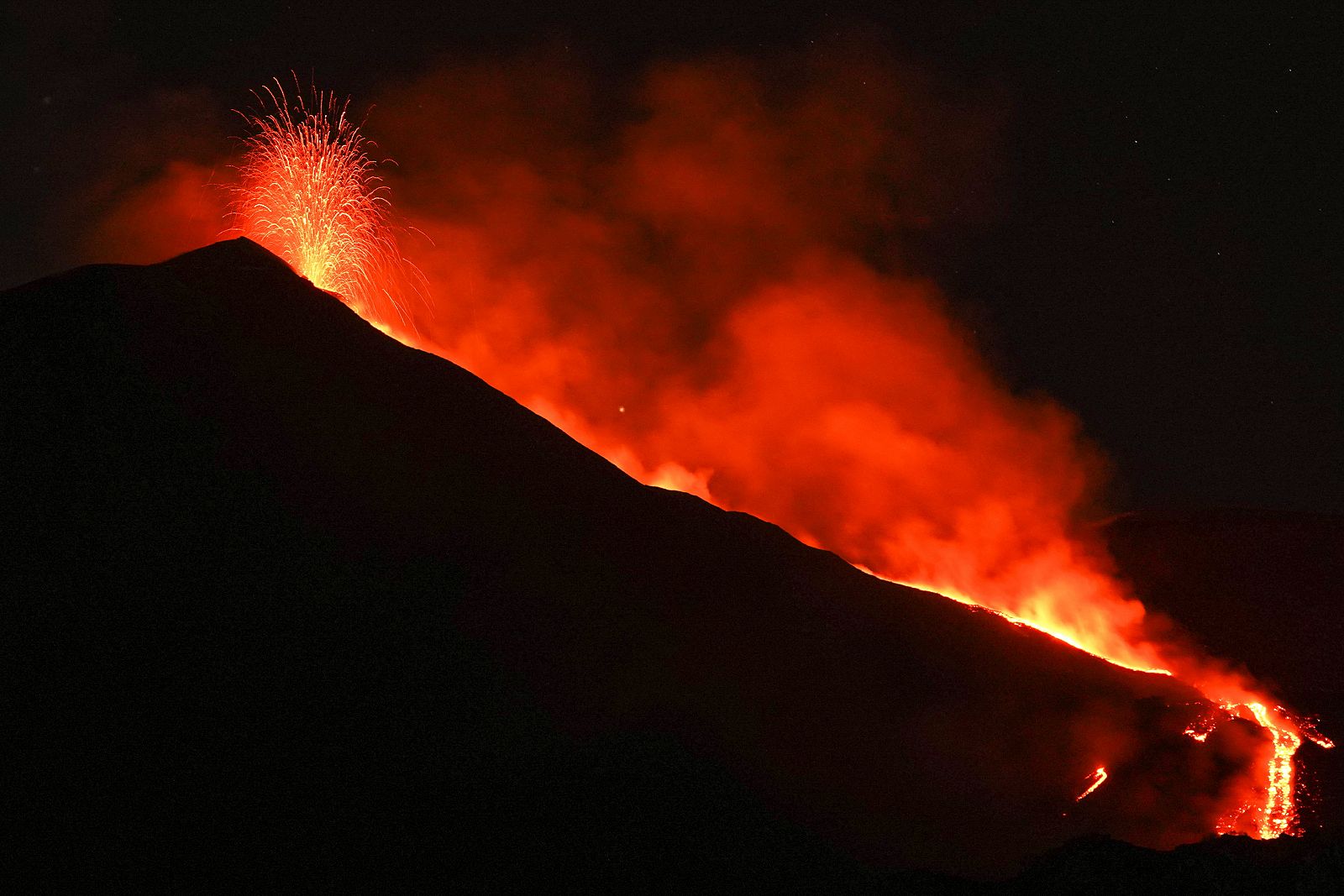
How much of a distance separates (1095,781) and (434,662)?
11398 mm

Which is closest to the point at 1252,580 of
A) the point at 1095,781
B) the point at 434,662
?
the point at 1095,781

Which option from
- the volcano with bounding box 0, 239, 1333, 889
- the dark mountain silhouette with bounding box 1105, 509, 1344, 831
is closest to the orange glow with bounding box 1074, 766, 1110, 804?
the volcano with bounding box 0, 239, 1333, 889

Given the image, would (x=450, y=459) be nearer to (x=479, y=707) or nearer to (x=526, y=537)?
(x=526, y=537)

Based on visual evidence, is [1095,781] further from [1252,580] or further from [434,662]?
[1252,580]

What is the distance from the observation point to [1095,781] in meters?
19.5

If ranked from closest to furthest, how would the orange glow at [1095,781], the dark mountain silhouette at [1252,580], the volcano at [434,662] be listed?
→ the volcano at [434,662], the orange glow at [1095,781], the dark mountain silhouette at [1252,580]

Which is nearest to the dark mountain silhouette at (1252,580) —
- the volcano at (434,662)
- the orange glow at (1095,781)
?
the volcano at (434,662)

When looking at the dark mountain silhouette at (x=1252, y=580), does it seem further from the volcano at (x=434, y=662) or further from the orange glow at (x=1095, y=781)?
the orange glow at (x=1095, y=781)

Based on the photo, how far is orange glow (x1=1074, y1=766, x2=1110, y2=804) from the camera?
19.0 meters

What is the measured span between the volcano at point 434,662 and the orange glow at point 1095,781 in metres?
0.05

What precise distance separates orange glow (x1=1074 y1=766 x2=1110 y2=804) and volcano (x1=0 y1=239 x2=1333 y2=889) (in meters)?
0.05

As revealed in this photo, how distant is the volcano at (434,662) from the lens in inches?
579

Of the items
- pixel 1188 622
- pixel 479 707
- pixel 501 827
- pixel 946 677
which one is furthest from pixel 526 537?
pixel 1188 622

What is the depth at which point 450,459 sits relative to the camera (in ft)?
69.5
